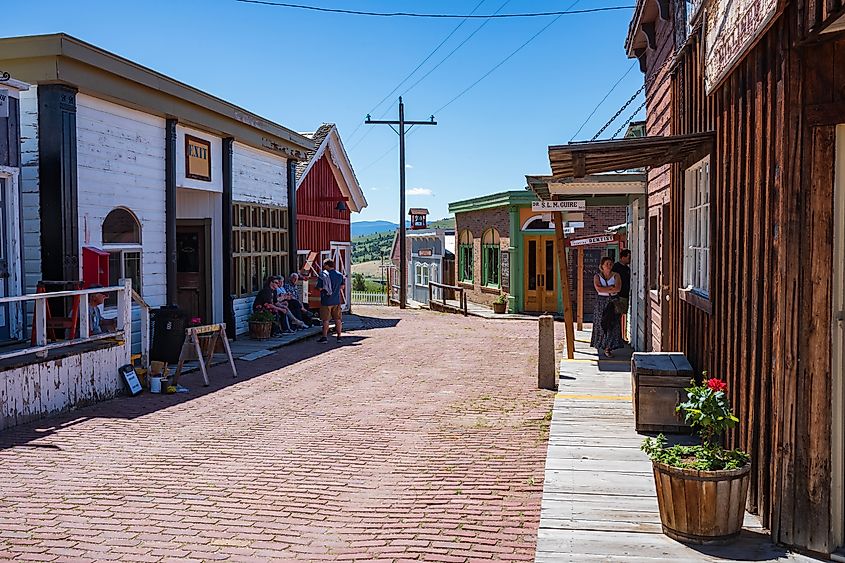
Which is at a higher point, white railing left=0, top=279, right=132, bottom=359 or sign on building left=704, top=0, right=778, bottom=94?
sign on building left=704, top=0, right=778, bottom=94

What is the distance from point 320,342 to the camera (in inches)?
679

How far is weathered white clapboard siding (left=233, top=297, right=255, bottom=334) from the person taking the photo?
56.6 feet

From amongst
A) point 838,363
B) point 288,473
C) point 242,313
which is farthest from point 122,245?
point 838,363

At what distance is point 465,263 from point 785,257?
28515mm

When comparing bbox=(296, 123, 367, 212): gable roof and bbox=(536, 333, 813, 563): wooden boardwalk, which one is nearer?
bbox=(536, 333, 813, 563): wooden boardwalk

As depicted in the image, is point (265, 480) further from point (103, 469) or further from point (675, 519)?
point (675, 519)

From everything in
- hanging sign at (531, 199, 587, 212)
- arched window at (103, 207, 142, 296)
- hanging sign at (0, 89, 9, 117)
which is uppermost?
hanging sign at (0, 89, 9, 117)

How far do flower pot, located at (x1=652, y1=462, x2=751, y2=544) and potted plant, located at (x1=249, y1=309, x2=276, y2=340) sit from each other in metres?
13.0

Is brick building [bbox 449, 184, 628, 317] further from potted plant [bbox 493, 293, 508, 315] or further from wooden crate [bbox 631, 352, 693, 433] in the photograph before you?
wooden crate [bbox 631, 352, 693, 433]

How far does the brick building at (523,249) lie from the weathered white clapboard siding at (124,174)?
42.3 feet

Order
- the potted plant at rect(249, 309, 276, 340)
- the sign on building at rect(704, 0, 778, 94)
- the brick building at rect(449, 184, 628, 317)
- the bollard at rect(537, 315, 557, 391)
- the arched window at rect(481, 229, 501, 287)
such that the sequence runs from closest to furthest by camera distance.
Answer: the sign on building at rect(704, 0, 778, 94), the bollard at rect(537, 315, 557, 391), the potted plant at rect(249, 309, 276, 340), the brick building at rect(449, 184, 628, 317), the arched window at rect(481, 229, 501, 287)

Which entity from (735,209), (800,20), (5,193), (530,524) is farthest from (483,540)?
(5,193)

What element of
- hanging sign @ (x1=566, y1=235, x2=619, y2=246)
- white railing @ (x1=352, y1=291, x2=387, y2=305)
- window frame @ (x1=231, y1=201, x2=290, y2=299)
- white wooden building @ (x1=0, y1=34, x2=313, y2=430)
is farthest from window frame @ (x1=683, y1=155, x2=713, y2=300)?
white railing @ (x1=352, y1=291, x2=387, y2=305)

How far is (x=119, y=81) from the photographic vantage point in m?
12.3
